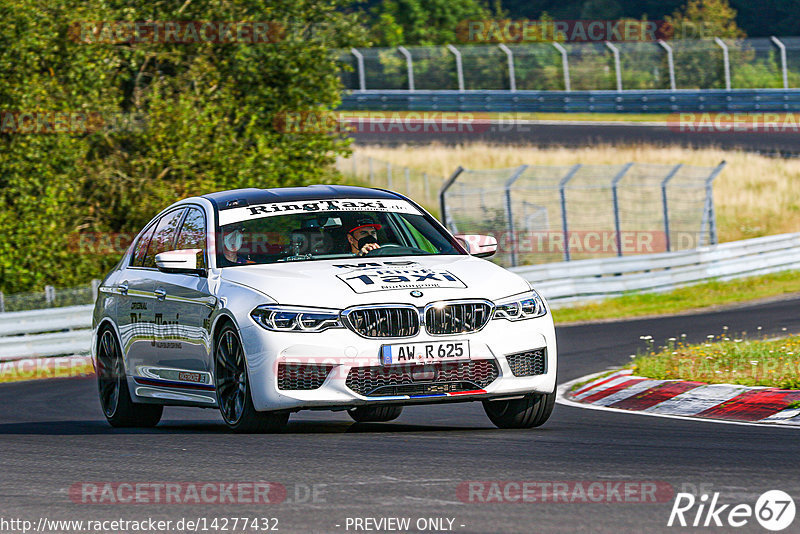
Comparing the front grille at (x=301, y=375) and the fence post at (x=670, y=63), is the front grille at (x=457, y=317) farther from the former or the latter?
the fence post at (x=670, y=63)

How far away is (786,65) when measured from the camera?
155 ft

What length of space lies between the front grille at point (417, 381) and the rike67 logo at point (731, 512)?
8.40ft

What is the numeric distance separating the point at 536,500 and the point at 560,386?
7078mm

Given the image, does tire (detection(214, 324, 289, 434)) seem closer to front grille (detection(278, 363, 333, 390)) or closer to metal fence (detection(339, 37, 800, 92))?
front grille (detection(278, 363, 333, 390))

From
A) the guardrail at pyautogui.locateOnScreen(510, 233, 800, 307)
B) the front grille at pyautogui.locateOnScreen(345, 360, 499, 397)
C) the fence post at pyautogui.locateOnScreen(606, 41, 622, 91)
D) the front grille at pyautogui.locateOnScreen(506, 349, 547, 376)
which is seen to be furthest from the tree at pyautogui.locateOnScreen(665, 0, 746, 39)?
the front grille at pyautogui.locateOnScreen(345, 360, 499, 397)

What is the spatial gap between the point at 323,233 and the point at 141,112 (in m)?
19.0

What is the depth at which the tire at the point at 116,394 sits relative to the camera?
1066 cm

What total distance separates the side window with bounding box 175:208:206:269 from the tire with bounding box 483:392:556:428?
2242mm

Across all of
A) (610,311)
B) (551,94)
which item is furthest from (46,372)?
(551,94)

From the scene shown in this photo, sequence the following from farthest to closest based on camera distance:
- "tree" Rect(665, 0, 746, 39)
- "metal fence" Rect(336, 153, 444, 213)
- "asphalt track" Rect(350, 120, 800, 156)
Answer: "tree" Rect(665, 0, 746, 39) → "asphalt track" Rect(350, 120, 800, 156) → "metal fence" Rect(336, 153, 444, 213)

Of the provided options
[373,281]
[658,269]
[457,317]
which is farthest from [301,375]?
[658,269]

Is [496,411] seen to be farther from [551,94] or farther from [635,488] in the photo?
[551,94]

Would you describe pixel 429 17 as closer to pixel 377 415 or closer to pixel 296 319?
pixel 377 415

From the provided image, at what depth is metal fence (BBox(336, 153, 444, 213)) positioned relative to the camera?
3747cm
